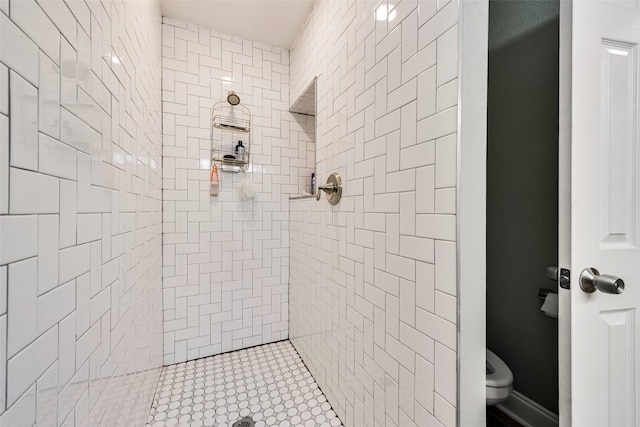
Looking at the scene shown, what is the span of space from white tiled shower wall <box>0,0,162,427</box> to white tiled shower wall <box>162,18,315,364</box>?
84cm

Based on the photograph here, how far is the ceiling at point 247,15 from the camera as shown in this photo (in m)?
1.67

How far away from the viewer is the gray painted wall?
1.15 metres

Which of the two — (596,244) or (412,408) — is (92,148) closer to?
(412,408)

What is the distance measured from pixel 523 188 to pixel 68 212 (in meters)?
1.73

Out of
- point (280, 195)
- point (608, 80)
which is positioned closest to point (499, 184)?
point (608, 80)

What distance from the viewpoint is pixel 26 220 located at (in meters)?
0.40

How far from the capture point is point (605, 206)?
0.69 metres

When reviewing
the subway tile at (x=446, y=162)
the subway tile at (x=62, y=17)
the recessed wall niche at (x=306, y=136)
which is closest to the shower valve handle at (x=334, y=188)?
the subway tile at (x=446, y=162)

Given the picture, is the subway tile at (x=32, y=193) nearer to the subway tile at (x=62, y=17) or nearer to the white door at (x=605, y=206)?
the subway tile at (x=62, y=17)

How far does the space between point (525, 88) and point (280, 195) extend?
1.73 metres

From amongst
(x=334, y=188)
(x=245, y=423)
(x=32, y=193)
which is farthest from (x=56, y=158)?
(x=245, y=423)

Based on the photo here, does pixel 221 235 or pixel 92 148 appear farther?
pixel 221 235

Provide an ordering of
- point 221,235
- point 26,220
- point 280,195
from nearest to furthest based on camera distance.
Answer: point 26,220, point 221,235, point 280,195

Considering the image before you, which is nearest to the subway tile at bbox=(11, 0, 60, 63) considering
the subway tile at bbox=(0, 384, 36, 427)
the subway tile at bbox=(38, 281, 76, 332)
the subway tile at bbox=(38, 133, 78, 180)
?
the subway tile at bbox=(38, 133, 78, 180)
